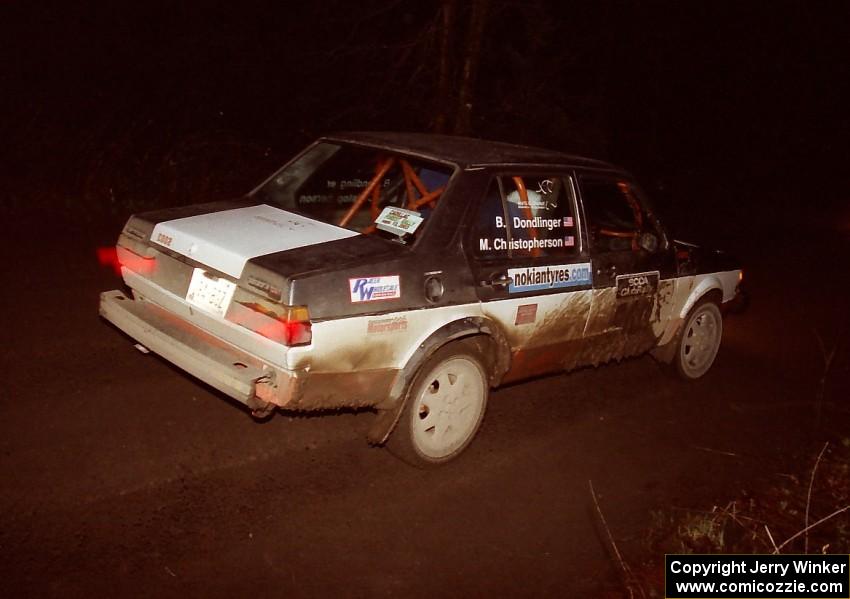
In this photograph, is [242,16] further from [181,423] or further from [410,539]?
[410,539]

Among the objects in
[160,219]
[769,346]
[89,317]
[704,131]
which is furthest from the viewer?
[704,131]

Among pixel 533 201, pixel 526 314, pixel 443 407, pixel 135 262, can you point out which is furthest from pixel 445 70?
pixel 443 407

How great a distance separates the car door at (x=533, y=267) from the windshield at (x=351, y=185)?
438 mm

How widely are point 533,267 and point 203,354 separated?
2.07 meters

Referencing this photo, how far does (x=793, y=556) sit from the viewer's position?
4.03m

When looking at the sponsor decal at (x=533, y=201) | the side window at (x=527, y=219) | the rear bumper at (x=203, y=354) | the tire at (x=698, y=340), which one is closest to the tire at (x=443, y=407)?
the side window at (x=527, y=219)

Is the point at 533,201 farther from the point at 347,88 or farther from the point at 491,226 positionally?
the point at 347,88

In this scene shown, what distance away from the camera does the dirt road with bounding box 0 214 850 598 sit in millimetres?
3613

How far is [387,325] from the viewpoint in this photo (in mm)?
4172

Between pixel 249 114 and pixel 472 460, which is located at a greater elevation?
pixel 249 114

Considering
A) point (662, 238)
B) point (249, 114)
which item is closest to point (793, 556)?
point (662, 238)

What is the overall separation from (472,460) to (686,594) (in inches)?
62.2

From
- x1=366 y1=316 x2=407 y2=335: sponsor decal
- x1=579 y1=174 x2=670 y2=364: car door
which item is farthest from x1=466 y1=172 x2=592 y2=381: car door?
x1=366 y1=316 x2=407 y2=335: sponsor decal

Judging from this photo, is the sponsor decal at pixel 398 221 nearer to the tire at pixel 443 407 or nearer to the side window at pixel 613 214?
the tire at pixel 443 407
